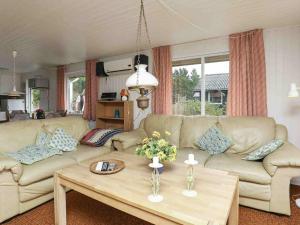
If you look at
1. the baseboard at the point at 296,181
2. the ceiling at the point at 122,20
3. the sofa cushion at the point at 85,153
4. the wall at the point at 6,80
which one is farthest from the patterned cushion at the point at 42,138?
the wall at the point at 6,80

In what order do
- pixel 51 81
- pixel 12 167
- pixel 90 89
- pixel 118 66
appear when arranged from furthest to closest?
pixel 51 81
pixel 90 89
pixel 118 66
pixel 12 167

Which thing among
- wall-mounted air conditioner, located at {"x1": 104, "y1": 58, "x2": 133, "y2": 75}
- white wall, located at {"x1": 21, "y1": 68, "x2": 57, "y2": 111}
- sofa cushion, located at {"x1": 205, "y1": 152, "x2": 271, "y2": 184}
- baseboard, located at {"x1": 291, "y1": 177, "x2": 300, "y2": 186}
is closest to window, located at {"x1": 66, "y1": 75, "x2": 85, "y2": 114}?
white wall, located at {"x1": 21, "y1": 68, "x2": 57, "y2": 111}

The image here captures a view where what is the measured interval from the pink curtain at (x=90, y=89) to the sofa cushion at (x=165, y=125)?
1.82 metres

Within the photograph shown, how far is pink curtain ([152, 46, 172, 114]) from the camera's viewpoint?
11.6 ft

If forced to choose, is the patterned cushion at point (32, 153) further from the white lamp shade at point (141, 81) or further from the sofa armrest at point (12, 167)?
the white lamp shade at point (141, 81)

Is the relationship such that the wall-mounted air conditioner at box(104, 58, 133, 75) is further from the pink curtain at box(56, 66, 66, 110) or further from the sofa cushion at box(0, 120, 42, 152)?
the sofa cushion at box(0, 120, 42, 152)

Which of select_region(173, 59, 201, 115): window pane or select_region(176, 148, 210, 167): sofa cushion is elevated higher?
select_region(173, 59, 201, 115): window pane

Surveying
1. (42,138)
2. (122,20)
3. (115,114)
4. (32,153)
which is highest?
(122,20)

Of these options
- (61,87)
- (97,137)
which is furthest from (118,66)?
(61,87)

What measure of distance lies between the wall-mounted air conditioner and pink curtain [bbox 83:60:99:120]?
0.45m

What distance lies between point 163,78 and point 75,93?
300 cm

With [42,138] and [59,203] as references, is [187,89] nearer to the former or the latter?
[42,138]

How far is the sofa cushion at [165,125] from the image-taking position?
119 inches

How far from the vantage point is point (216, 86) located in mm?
3318
